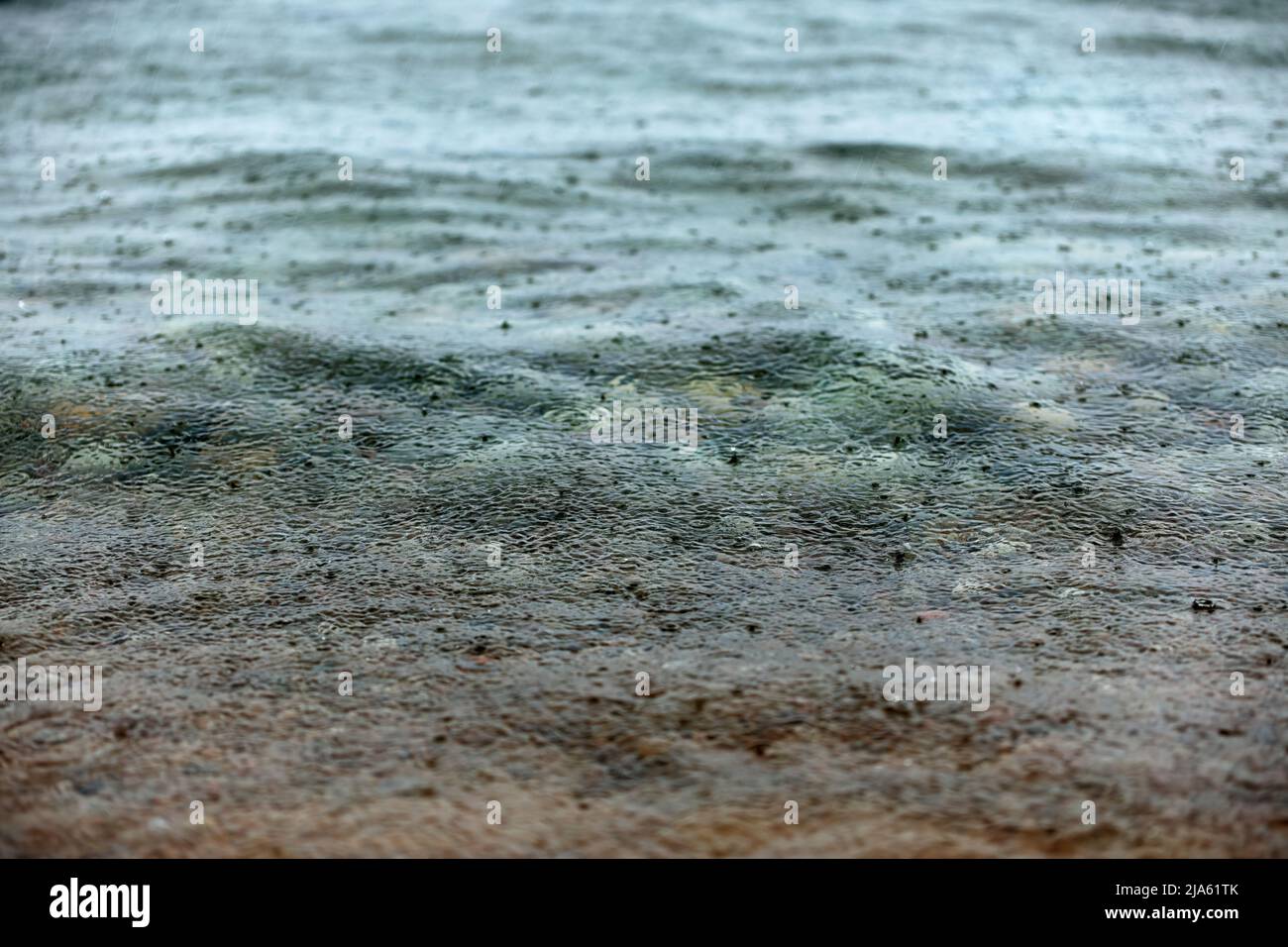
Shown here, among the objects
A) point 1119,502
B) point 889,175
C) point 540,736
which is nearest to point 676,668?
point 540,736

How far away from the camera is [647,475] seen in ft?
23.7

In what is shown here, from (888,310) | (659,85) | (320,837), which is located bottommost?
(320,837)

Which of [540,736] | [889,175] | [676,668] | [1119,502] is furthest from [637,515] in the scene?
[889,175]

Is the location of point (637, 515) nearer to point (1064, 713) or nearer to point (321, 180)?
point (1064, 713)

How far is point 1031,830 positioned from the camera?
451 centimetres

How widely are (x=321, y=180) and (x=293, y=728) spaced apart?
26.3ft

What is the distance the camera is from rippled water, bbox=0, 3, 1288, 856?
15.9 feet

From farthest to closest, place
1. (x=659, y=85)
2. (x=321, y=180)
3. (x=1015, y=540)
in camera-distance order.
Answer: (x=659, y=85)
(x=321, y=180)
(x=1015, y=540)

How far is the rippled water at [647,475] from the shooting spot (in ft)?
15.9

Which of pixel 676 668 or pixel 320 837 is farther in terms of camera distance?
pixel 676 668

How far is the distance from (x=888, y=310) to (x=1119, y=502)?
2.86 meters

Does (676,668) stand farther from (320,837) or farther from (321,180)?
(321,180)

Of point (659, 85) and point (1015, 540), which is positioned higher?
point (659, 85)

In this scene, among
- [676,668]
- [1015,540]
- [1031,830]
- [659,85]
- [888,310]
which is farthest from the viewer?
[659,85]
